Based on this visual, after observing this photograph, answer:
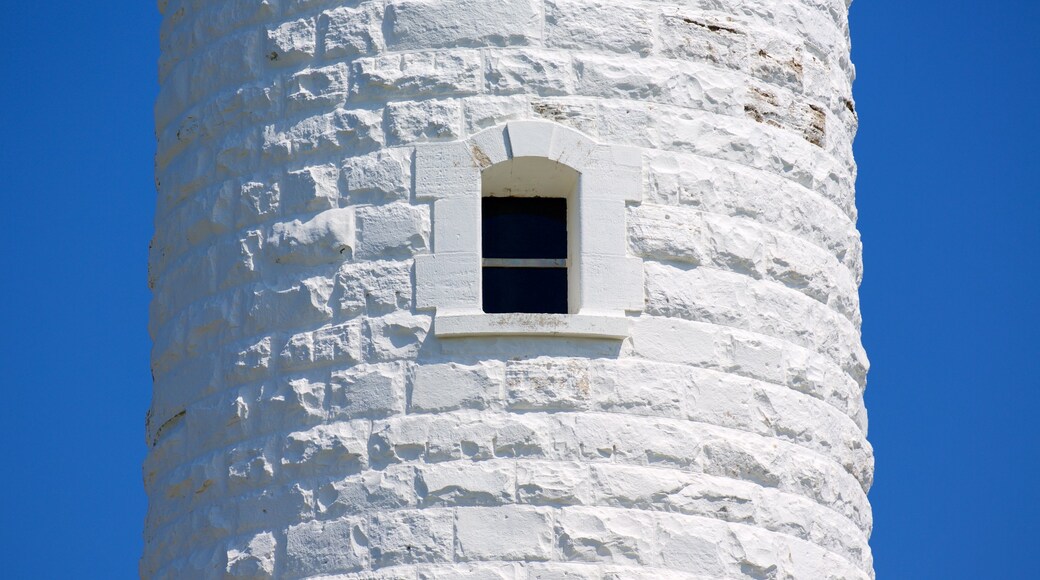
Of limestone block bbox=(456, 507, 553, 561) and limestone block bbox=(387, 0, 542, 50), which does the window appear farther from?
limestone block bbox=(456, 507, 553, 561)

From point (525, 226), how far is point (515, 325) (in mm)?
766

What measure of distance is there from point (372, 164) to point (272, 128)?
67cm

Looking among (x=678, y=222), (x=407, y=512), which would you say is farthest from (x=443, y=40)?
(x=407, y=512)

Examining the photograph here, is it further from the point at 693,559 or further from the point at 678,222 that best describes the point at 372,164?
the point at 693,559

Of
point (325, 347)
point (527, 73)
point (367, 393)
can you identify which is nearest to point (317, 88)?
point (527, 73)

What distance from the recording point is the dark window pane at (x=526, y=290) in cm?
1139

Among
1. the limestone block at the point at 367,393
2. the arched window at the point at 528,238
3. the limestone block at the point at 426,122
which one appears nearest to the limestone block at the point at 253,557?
the limestone block at the point at 367,393

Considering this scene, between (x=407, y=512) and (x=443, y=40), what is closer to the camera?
(x=407, y=512)

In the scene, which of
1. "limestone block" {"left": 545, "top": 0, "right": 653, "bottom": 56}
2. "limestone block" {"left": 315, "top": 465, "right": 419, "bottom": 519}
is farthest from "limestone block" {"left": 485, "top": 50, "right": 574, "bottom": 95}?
"limestone block" {"left": 315, "top": 465, "right": 419, "bottom": 519}

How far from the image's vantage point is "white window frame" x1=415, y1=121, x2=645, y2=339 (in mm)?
10961

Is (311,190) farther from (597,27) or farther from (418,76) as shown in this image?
(597,27)

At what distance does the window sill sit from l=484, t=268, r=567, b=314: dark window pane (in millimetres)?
414

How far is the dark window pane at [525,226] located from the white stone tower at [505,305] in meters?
0.01

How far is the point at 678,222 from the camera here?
1137 centimetres
